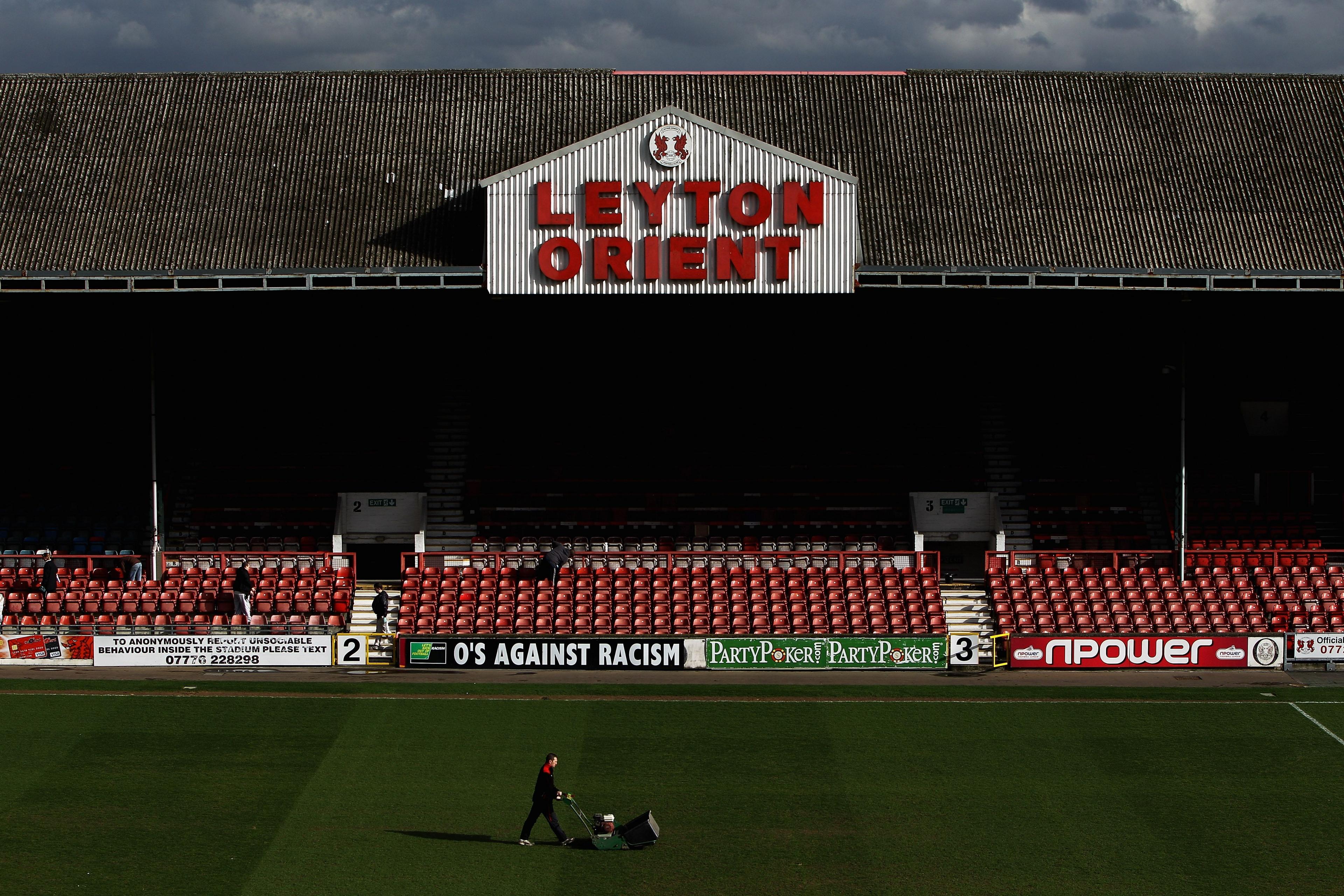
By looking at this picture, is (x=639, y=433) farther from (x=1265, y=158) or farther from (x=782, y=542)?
(x=1265, y=158)

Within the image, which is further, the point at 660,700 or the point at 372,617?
the point at 372,617

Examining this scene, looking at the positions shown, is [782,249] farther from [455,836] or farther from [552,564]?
[455,836]

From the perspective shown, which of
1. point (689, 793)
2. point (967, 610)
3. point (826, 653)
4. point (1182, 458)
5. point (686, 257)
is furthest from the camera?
point (967, 610)

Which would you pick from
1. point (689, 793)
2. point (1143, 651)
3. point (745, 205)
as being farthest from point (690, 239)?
point (689, 793)

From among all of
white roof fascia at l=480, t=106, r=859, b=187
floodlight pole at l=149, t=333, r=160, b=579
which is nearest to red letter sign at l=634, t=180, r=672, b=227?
white roof fascia at l=480, t=106, r=859, b=187

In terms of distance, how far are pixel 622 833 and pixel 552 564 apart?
46.8ft

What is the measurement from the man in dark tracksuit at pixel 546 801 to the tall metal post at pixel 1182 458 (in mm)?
20867

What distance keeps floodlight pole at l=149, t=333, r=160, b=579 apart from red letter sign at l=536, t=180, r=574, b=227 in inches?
401

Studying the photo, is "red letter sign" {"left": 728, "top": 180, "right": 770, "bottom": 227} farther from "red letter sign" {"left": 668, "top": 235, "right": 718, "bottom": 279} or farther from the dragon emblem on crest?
the dragon emblem on crest

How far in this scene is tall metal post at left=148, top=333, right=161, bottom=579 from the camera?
123ft

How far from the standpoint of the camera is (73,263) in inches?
1499

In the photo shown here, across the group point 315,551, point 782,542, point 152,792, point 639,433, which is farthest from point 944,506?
point 152,792

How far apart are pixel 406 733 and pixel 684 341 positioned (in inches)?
784

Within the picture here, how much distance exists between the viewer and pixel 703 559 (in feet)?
126
